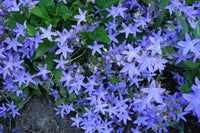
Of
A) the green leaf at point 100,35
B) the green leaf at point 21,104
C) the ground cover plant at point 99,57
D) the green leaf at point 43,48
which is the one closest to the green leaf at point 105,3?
the ground cover plant at point 99,57

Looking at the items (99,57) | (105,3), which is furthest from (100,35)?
(105,3)

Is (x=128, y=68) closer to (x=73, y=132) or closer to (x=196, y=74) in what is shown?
(x=196, y=74)

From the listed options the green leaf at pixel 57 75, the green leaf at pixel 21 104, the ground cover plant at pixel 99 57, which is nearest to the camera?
the ground cover plant at pixel 99 57

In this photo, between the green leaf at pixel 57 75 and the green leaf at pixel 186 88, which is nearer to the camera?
the green leaf at pixel 186 88

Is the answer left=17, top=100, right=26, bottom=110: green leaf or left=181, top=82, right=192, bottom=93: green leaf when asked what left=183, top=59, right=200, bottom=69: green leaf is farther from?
left=17, top=100, right=26, bottom=110: green leaf

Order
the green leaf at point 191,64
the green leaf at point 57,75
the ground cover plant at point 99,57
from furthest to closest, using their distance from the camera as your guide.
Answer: the green leaf at point 57,75 < the ground cover plant at point 99,57 < the green leaf at point 191,64

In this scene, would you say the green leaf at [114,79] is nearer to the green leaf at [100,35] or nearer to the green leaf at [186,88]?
the green leaf at [100,35]

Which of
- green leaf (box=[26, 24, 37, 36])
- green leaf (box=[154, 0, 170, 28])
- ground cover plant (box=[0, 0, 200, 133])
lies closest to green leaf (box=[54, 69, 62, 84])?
ground cover plant (box=[0, 0, 200, 133])

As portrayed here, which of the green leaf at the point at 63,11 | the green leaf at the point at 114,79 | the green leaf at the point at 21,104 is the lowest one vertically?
the green leaf at the point at 21,104
